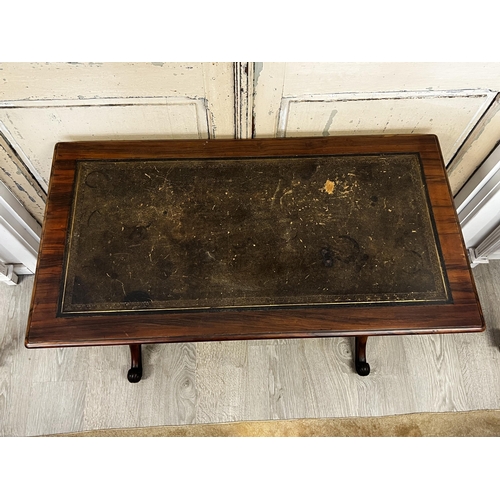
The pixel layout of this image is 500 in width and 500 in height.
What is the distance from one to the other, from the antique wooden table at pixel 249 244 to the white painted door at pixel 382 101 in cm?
5

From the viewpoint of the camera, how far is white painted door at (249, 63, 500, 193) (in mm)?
833

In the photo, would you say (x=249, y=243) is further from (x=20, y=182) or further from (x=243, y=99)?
(x=20, y=182)

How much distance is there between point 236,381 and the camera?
1.25 m

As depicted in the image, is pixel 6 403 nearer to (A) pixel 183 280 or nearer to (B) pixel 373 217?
(A) pixel 183 280

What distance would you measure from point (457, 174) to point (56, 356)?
4.20 feet

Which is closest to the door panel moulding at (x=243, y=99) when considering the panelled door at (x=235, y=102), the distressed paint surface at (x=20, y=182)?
the panelled door at (x=235, y=102)

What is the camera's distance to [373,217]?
874mm

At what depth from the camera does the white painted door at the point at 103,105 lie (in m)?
0.80

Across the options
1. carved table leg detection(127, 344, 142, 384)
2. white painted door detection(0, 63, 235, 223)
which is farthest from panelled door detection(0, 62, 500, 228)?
carved table leg detection(127, 344, 142, 384)

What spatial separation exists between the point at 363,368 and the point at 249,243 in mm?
627

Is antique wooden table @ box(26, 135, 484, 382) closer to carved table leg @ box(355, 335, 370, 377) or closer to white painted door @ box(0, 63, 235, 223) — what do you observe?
white painted door @ box(0, 63, 235, 223)

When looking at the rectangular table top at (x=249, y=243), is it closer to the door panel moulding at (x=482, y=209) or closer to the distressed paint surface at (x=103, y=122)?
the distressed paint surface at (x=103, y=122)

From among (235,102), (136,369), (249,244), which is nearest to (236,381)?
(136,369)

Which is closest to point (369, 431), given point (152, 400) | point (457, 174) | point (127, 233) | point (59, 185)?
point (152, 400)
